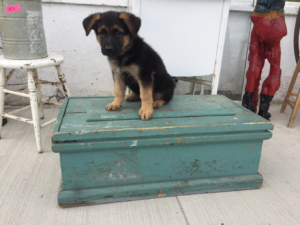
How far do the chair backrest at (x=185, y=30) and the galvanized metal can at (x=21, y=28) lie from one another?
2.89 ft

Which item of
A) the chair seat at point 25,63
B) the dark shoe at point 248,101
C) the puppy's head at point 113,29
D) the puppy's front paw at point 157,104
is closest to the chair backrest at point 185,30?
the dark shoe at point 248,101

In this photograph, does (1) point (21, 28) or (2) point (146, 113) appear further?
(1) point (21, 28)

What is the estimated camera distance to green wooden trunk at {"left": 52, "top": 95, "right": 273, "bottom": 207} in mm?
1387

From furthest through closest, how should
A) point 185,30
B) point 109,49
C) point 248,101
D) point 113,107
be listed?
1. point 248,101
2. point 185,30
3. point 113,107
4. point 109,49

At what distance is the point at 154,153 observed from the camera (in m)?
1.48

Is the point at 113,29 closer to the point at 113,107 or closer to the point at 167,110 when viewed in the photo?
the point at 113,107

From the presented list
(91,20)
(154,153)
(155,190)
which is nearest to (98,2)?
(91,20)

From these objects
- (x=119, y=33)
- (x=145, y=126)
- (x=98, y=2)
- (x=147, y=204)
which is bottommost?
(x=147, y=204)

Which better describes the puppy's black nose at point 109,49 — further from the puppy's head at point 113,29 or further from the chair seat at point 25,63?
the chair seat at point 25,63

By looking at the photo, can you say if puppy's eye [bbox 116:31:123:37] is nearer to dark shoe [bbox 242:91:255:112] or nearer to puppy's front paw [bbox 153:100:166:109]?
puppy's front paw [bbox 153:100:166:109]

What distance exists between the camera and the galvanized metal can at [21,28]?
1891mm

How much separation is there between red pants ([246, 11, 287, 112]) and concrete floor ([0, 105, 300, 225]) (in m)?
1.06

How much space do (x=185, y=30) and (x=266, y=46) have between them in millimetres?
1026

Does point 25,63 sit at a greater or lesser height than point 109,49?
lesser
